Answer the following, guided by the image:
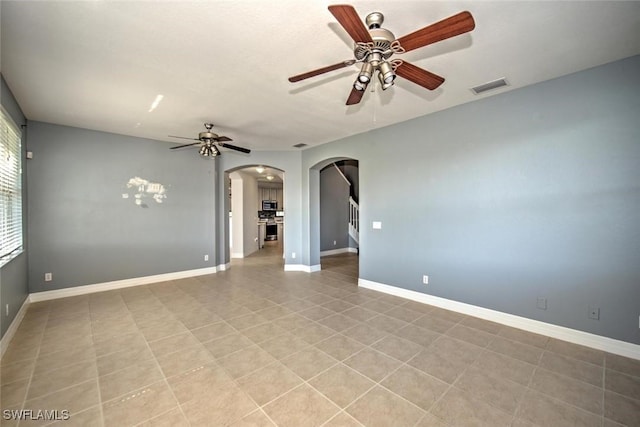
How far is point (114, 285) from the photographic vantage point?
496 cm

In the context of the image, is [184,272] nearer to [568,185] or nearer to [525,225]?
[525,225]

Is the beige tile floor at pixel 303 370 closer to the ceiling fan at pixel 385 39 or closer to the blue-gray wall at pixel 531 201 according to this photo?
the blue-gray wall at pixel 531 201

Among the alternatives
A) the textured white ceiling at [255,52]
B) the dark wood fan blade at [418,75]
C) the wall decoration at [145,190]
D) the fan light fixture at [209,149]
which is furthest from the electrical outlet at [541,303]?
the wall decoration at [145,190]

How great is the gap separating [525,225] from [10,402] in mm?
5130

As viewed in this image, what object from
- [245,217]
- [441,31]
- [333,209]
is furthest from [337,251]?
[441,31]

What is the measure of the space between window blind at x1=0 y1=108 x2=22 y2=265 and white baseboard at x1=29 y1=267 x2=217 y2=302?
1077 mm

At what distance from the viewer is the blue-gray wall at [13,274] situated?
2.87m

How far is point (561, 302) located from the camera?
9.70 feet

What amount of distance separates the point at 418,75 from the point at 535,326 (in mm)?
3165

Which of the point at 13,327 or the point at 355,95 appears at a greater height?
the point at 355,95

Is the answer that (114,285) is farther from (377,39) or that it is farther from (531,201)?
(531,201)

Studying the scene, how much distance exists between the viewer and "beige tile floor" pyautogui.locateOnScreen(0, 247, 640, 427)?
1.88 metres

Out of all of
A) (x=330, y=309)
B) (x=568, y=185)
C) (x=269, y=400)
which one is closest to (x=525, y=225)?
(x=568, y=185)

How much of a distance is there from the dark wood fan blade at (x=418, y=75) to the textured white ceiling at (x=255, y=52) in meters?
0.36
